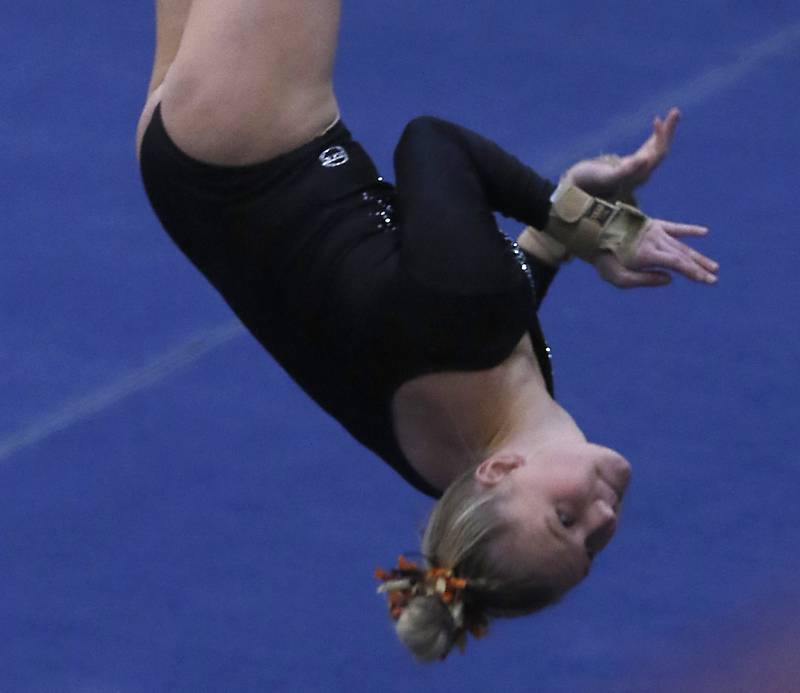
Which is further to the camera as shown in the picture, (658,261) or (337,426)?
(337,426)

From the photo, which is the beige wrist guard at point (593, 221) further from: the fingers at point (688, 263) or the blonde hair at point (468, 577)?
the blonde hair at point (468, 577)

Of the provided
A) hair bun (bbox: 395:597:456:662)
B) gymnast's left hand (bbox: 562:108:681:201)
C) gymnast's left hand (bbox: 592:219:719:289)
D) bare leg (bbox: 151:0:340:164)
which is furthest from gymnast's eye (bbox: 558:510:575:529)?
bare leg (bbox: 151:0:340:164)

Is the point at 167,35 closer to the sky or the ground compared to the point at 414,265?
closer to the sky

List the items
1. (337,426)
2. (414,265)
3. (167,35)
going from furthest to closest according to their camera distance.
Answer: (337,426), (167,35), (414,265)

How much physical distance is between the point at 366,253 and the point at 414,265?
0.09 meters

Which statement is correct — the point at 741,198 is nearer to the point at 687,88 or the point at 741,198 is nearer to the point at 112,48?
the point at 687,88

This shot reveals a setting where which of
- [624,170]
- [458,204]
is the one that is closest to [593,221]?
[624,170]

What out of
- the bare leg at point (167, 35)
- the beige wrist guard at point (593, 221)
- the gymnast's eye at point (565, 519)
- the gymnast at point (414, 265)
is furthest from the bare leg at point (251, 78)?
the gymnast's eye at point (565, 519)

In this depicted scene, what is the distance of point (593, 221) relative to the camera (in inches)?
95.7

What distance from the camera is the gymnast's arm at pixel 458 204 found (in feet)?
7.63

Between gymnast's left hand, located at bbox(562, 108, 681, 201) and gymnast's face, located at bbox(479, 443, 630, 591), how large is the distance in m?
0.33

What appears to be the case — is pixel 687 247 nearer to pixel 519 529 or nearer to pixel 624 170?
pixel 624 170

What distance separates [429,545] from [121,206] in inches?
69.8

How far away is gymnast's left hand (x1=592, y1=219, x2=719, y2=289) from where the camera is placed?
2344mm
